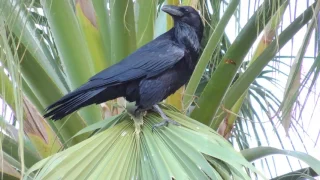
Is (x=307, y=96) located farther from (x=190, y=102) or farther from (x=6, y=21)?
(x=6, y=21)

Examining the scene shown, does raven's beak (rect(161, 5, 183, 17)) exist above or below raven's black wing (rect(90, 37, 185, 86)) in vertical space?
above

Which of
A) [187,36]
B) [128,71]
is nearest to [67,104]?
[128,71]

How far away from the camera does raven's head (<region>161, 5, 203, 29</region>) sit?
67.3 inches

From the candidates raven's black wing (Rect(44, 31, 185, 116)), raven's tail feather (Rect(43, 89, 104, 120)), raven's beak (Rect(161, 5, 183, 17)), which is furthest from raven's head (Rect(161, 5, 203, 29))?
raven's tail feather (Rect(43, 89, 104, 120))

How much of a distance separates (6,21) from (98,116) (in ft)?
2.09

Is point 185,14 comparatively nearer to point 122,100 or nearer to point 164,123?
point 122,100

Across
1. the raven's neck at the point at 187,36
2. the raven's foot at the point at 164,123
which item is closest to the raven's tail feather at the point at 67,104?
the raven's foot at the point at 164,123

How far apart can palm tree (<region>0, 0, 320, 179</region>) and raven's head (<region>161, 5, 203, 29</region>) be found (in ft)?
0.20

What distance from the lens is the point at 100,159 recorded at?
1.17 meters

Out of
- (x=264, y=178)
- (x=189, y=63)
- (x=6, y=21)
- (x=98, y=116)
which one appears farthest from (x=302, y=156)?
(x=6, y=21)

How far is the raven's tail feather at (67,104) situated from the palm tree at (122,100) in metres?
0.06

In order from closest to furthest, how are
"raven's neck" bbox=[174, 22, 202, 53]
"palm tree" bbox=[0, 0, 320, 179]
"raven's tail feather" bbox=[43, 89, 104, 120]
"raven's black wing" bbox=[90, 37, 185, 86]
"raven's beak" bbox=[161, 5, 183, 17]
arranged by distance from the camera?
"palm tree" bbox=[0, 0, 320, 179] < "raven's tail feather" bbox=[43, 89, 104, 120] < "raven's black wing" bbox=[90, 37, 185, 86] < "raven's neck" bbox=[174, 22, 202, 53] < "raven's beak" bbox=[161, 5, 183, 17]

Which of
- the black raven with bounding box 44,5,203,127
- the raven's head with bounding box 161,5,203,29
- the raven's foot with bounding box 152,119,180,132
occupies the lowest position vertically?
the raven's foot with bounding box 152,119,180,132

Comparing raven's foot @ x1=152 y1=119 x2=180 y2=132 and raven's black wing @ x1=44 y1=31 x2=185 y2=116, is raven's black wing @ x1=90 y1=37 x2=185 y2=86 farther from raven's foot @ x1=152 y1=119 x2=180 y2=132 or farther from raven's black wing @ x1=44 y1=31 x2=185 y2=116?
raven's foot @ x1=152 y1=119 x2=180 y2=132
